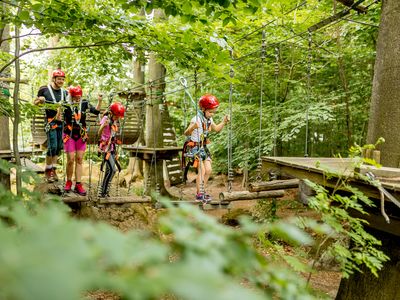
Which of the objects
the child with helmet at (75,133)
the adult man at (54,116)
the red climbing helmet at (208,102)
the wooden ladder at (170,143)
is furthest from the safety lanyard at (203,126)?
the wooden ladder at (170,143)

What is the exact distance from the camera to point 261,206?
216 inches

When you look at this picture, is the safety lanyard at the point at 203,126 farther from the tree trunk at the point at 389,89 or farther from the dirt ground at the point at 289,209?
the tree trunk at the point at 389,89

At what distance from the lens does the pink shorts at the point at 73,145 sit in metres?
3.62

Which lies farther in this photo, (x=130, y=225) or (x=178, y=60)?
(x=130, y=225)

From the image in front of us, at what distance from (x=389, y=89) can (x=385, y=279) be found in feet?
4.53

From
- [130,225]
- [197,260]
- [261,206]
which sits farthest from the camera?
[261,206]

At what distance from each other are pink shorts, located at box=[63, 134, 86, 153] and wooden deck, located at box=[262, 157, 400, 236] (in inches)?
77.1

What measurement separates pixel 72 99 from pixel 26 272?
3668 mm

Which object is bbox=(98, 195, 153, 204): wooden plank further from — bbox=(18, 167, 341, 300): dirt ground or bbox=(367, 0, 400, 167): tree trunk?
bbox=(367, 0, 400, 167): tree trunk

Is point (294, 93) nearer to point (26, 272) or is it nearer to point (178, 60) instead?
point (178, 60)

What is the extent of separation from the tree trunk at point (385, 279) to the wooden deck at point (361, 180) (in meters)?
0.26

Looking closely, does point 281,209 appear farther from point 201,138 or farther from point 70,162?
point 70,162

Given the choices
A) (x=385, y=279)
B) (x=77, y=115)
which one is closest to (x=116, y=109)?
(x=77, y=115)

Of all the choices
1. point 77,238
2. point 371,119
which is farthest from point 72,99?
point 77,238
